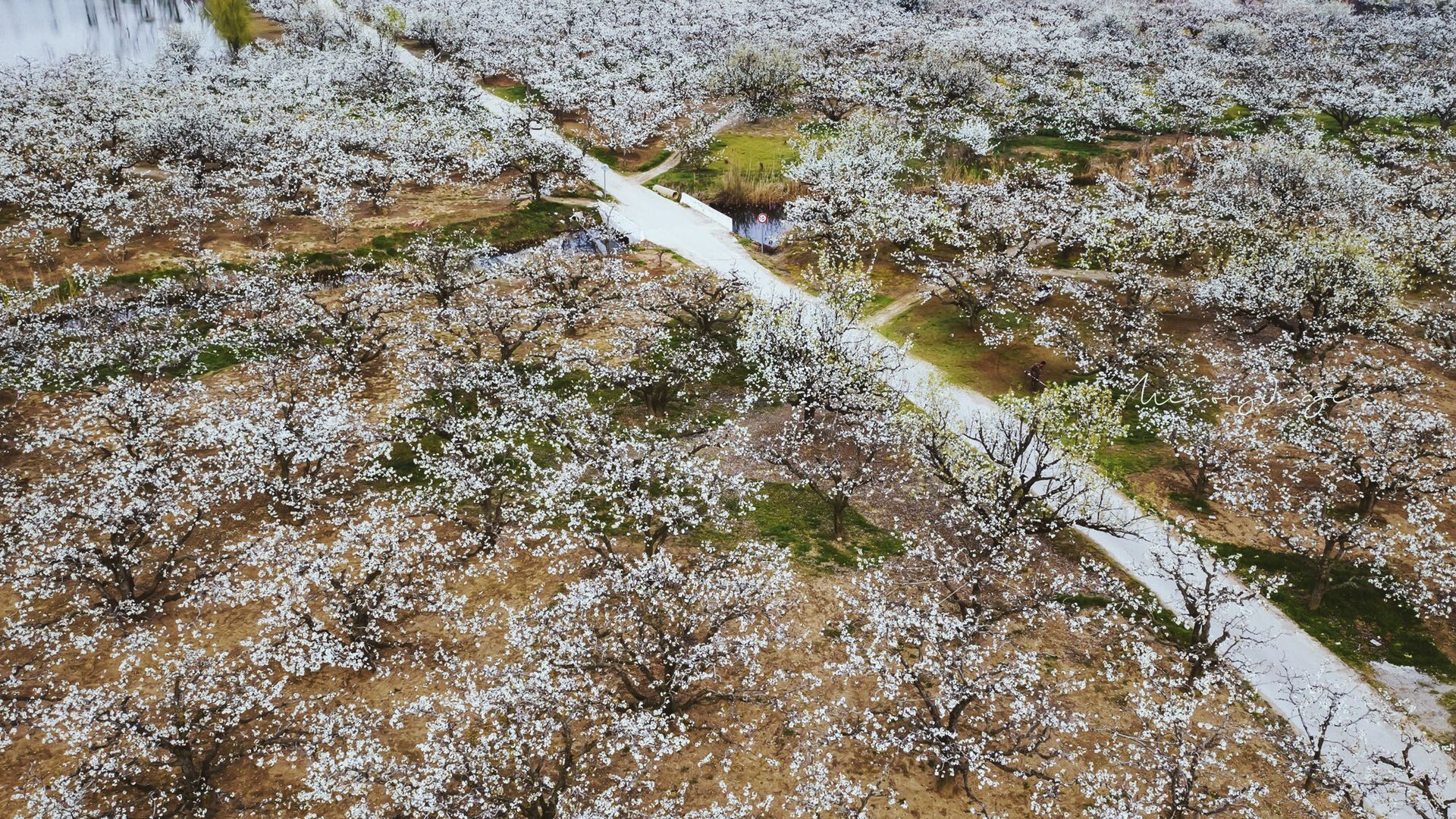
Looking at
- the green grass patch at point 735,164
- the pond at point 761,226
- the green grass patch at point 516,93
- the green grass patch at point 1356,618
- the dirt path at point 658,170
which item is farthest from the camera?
the green grass patch at point 516,93

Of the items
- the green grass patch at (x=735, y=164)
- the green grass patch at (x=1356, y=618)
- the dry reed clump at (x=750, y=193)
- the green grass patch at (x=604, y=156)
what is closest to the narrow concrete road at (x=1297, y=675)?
the green grass patch at (x=1356, y=618)

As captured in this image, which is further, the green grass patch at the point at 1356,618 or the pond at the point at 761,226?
the pond at the point at 761,226

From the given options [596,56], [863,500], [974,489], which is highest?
[596,56]

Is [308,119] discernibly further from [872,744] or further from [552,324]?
[872,744]

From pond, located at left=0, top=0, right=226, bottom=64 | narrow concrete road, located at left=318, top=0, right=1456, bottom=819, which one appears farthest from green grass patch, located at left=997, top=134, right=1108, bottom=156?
pond, located at left=0, top=0, right=226, bottom=64

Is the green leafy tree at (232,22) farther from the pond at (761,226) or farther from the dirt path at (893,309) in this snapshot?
the dirt path at (893,309)

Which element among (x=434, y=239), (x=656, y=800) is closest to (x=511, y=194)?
(x=434, y=239)

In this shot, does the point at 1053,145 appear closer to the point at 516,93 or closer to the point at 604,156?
the point at 604,156
